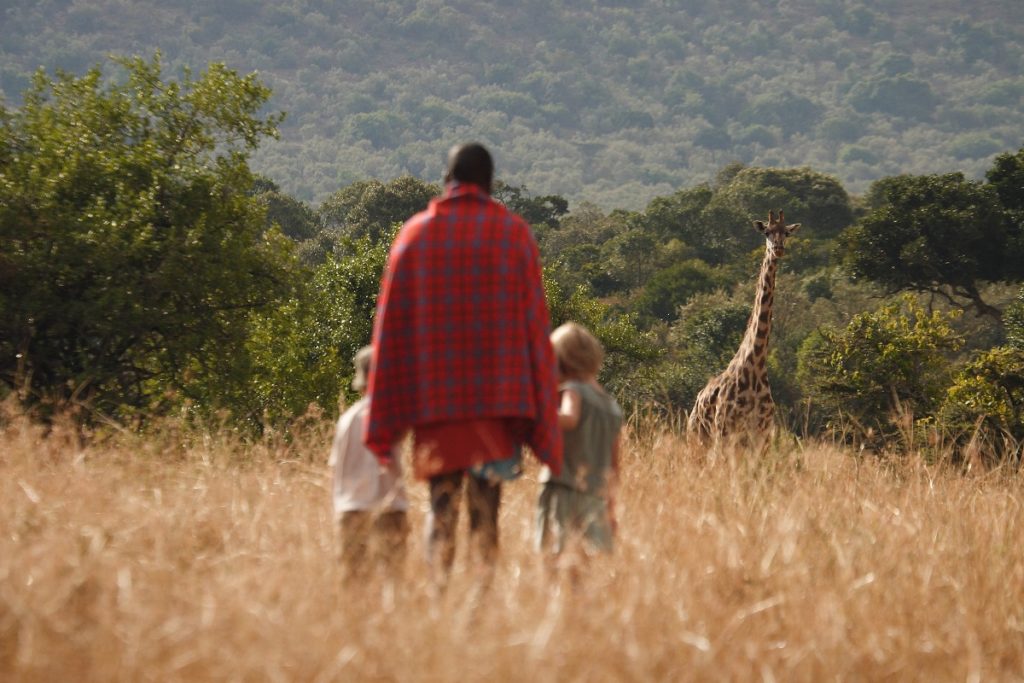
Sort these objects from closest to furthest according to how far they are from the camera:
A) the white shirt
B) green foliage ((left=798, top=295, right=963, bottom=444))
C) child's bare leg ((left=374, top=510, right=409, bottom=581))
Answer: child's bare leg ((left=374, top=510, right=409, bottom=581)), the white shirt, green foliage ((left=798, top=295, right=963, bottom=444))

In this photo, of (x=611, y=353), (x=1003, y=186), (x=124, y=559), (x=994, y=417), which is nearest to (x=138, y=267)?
(x=124, y=559)

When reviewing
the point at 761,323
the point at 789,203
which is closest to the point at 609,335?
the point at 761,323

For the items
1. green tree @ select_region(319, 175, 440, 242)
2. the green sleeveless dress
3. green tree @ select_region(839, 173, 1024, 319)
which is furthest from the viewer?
green tree @ select_region(319, 175, 440, 242)

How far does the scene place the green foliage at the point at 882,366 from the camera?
23562 millimetres

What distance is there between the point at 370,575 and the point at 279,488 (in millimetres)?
2195

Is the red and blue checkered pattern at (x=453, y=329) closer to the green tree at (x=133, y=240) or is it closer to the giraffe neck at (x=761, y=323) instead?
the giraffe neck at (x=761, y=323)

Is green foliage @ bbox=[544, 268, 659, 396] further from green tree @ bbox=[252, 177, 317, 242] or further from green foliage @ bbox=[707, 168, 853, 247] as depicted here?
green foliage @ bbox=[707, 168, 853, 247]

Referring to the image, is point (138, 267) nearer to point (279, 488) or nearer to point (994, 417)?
point (279, 488)

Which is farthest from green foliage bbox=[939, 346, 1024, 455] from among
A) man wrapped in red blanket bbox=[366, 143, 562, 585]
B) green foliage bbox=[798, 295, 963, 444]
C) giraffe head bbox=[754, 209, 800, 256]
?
man wrapped in red blanket bbox=[366, 143, 562, 585]

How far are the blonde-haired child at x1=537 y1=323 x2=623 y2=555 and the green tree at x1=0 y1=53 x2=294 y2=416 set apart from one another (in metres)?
7.84

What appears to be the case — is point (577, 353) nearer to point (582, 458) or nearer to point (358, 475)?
point (582, 458)

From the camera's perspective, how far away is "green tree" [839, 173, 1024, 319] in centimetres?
2908

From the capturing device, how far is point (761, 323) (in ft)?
35.1

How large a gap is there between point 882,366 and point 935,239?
6.25 metres
